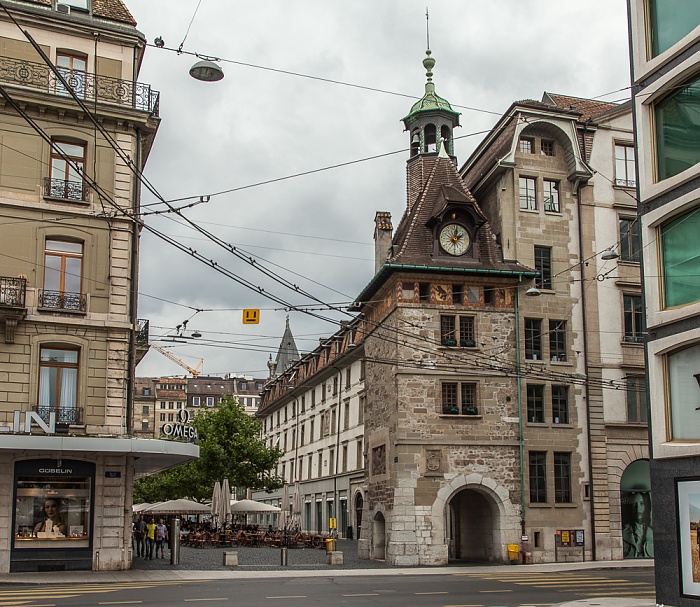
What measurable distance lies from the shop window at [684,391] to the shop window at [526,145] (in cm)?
2326

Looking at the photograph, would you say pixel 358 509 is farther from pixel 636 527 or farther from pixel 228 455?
pixel 636 527

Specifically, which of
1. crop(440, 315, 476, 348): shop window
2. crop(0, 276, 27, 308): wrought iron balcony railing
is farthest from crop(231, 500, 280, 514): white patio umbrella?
crop(0, 276, 27, 308): wrought iron balcony railing

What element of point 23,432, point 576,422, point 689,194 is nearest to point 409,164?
point 576,422

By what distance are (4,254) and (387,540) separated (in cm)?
1851

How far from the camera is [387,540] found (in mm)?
36562

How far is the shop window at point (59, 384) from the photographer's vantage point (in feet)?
92.3

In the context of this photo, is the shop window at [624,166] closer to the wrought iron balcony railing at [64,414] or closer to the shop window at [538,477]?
the shop window at [538,477]

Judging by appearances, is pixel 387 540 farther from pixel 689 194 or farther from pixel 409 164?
pixel 689 194

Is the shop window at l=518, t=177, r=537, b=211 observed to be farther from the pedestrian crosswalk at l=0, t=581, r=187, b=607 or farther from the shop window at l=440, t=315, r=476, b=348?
the pedestrian crosswalk at l=0, t=581, r=187, b=607

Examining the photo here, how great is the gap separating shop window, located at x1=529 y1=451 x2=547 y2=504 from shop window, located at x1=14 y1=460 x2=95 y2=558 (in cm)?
1830

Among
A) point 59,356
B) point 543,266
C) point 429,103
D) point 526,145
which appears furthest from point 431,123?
point 59,356

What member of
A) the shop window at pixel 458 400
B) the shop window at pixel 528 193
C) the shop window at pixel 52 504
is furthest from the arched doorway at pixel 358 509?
the shop window at pixel 52 504

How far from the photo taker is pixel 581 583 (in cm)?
2598

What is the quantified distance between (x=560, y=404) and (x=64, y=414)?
20862 millimetres
